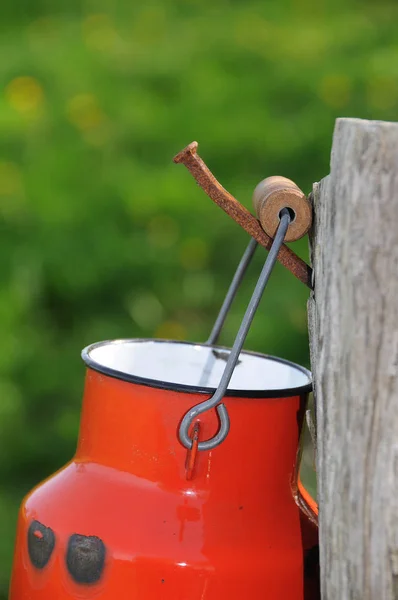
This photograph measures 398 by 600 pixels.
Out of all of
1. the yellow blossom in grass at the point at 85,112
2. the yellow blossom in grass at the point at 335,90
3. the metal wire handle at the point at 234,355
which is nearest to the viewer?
the metal wire handle at the point at 234,355

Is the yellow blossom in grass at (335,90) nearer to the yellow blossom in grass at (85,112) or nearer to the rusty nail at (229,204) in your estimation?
the yellow blossom in grass at (85,112)

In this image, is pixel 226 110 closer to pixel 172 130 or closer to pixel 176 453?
pixel 172 130

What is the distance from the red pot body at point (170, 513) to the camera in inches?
46.1

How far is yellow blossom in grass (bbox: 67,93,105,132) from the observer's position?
13.5 ft

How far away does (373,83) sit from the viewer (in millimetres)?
4371

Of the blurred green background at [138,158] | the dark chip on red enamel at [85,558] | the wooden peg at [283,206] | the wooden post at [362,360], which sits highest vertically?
the blurred green background at [138,158]

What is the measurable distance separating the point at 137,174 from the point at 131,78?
89cm

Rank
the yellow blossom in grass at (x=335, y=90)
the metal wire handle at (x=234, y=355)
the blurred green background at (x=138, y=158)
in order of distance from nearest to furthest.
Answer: the metal wire handle at (x=234, y=355), the blurred green background at (x=138, y=158), the yellow blossom in grass at (x=335, y=90)

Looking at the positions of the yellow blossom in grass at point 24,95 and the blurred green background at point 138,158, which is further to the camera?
the yellow blossom in grass at point 24,95

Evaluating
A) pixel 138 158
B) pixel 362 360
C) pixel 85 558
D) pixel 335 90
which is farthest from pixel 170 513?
pixel 335 90

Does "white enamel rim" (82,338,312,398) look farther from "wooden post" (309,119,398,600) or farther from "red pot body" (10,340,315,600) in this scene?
"wooden post" (309,119,398,600)

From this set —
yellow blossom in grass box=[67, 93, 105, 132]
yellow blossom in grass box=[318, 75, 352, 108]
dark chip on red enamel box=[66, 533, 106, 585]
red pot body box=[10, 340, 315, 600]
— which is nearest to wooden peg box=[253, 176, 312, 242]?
red pot body box=[10, 340, 315, 600]

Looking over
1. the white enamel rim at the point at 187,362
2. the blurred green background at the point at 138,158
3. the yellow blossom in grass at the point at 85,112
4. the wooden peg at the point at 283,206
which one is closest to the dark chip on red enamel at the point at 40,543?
the white enamel rim at the point at 187,362

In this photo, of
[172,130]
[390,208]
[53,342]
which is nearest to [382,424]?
[390,208]
